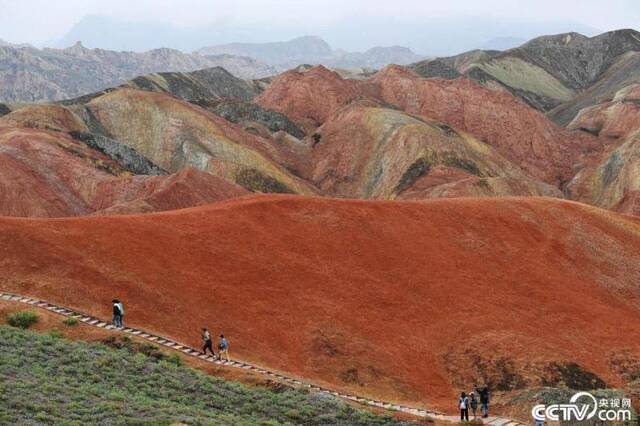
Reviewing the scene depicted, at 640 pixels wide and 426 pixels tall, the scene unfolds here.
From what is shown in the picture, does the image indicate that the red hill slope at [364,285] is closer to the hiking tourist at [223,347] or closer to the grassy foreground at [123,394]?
the hiking tourist at [223,347]

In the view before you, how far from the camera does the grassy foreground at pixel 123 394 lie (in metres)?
19.5

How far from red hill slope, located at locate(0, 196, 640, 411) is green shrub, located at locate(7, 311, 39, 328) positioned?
12.0 ft

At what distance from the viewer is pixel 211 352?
108ft

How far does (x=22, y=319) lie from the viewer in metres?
31.2

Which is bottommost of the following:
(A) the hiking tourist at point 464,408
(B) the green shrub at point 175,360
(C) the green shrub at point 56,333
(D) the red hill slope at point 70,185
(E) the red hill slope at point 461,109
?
(A) the hiking tourist at point 464,408

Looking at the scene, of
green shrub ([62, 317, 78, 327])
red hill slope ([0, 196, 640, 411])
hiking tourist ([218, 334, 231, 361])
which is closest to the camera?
green shrub ([62, 317, 78, 327])

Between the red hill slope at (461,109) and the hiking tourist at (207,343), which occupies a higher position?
the red hill slope at (461,109)

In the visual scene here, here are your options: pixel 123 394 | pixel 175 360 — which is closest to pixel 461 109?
pixel 175 360

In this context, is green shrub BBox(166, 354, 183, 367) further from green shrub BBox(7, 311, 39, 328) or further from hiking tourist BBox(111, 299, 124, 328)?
green shrub BBox(7, 311, 39, 328)

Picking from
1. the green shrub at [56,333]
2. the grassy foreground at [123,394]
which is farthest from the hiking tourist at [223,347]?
the green shrub at [56,333]

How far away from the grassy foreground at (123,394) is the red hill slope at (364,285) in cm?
802

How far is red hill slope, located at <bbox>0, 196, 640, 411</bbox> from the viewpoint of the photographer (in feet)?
122

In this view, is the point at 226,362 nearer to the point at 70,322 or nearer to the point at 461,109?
the point at 70,322

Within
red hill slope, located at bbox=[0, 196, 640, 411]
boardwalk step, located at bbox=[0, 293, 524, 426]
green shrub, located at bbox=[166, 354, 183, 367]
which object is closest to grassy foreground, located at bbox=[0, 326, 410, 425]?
green shrub, located at bbox=[166, 354, 183, 367]
